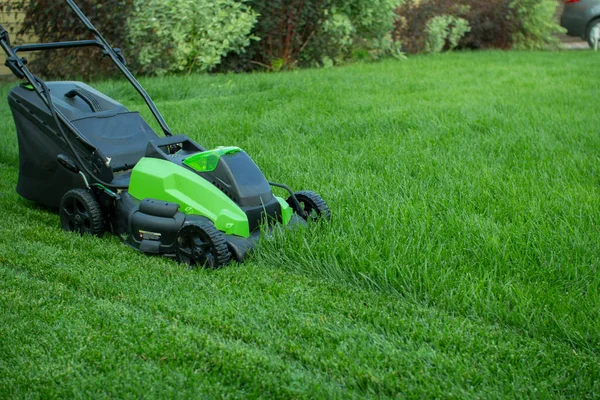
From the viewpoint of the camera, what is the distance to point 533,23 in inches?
550

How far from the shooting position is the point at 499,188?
404 centimetres

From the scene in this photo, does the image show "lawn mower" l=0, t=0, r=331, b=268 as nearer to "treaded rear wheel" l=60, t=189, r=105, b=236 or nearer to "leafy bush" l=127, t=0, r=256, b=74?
"treaded rear wheel" l=60, t=189, r=105, b=236

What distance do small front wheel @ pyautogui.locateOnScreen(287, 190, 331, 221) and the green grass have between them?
0.12 metres

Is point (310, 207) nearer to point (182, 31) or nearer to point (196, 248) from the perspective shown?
point (196, 248)

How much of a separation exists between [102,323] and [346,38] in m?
8.12

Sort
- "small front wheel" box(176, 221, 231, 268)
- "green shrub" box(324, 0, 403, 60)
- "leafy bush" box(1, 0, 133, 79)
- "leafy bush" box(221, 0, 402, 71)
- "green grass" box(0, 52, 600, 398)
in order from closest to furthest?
"green grass" box(0, 52, 600, 398)
"small front wheel" box(176, 221, 231, 268)
"leafy bush" box(1, 0, 133, 79)
"leafy bush" box(221, 0, 402, 71)
"green shrub" box(324, 0, 403, 60)

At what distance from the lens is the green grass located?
2.29 m

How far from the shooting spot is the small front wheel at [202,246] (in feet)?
10.2

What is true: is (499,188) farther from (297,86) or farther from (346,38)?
(346,38)

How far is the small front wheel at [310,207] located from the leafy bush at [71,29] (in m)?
5.67

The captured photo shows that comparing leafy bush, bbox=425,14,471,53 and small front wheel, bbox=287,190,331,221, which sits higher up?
leafy bush, bbox=425,14,471,53

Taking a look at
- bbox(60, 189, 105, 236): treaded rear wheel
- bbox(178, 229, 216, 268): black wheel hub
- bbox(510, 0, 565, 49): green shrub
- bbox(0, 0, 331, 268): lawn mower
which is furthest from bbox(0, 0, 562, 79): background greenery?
bbox(178, 229, 216, 268): black wheel hub

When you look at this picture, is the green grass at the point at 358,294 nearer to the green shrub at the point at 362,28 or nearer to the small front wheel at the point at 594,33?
the green shrub at the point at 362,28

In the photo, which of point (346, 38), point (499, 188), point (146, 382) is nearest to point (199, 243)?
point (146, 382)
